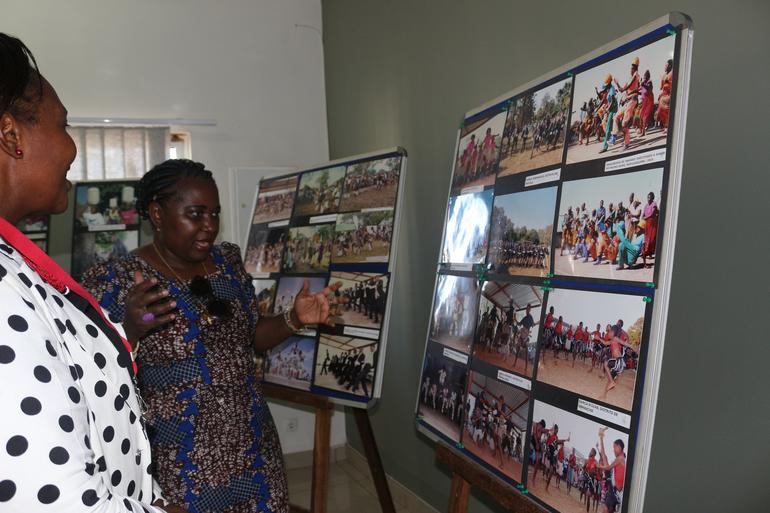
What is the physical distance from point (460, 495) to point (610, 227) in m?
0.91

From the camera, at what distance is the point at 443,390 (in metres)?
1.95

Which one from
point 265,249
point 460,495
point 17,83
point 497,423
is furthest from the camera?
point 265,249

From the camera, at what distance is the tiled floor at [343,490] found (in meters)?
3.44

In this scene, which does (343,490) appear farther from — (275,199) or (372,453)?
(275,199)

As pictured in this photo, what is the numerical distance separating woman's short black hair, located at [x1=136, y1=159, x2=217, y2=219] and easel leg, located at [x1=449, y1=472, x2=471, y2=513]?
1211 millimetres

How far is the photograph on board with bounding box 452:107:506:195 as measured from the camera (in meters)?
1.89

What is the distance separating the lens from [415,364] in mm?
3295

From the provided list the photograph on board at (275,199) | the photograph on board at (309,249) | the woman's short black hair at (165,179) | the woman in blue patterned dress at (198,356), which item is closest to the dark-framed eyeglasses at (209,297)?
the woman in blue patterned dress at (198,356)

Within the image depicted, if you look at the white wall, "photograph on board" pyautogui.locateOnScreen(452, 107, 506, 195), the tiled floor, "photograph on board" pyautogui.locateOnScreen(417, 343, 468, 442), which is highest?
the white wall

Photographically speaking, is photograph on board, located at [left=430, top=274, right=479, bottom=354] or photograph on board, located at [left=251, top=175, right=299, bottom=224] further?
photograph on board, located at [left=251, top=175, right=299, bottom=224]

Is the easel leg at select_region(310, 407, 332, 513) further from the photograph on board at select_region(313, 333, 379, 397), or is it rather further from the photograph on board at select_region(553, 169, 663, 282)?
the photograph on board at select_region(553, 169, 663, 282)

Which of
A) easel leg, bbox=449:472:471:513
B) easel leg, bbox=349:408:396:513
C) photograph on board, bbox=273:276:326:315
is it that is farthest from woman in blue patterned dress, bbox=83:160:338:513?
photograph on board, bbox=273:276:326:315

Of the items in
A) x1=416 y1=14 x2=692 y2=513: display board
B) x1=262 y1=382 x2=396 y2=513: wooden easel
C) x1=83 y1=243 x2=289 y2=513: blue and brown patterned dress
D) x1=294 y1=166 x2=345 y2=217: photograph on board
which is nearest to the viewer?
x1=416 y1=14 x2=692 y2=513: display board

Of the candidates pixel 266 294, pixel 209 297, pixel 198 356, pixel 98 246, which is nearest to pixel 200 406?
pixel 198 356
